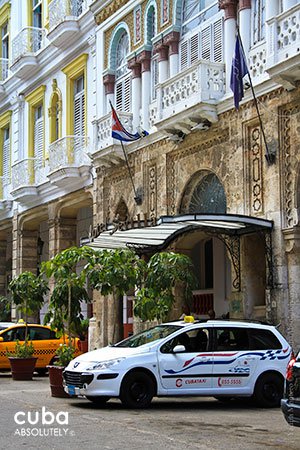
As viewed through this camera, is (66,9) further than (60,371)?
Yes

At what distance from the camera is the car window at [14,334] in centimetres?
2320

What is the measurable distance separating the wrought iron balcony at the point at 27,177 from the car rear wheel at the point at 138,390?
57.6 feet

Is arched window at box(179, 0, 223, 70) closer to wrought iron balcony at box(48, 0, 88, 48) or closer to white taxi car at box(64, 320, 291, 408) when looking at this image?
wrought iron balcony at box(48, 0, 88, 48)

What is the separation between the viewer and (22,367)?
20.9 m

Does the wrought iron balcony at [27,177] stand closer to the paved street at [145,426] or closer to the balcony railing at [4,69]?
the balcony railing at [4,69]

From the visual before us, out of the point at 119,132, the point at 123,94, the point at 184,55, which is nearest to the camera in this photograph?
the point at 184,55

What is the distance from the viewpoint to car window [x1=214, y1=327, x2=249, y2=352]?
14.9 metres

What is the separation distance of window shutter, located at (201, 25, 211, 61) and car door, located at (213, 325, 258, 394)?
29.7 ft

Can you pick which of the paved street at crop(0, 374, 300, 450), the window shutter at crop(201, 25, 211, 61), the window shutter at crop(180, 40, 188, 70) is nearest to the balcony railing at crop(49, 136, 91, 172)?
the window shutter at crop(180, 40, 188, 70)

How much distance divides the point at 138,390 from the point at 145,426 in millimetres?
2278

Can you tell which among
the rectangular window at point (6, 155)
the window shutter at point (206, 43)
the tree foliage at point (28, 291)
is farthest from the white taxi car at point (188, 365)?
the rectangular window at point (6, 155)

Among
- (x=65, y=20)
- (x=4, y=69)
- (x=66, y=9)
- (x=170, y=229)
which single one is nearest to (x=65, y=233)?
(x=65, y=20)

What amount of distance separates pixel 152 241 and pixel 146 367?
6385 mm

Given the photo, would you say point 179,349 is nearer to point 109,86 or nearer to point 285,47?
point 285,47
